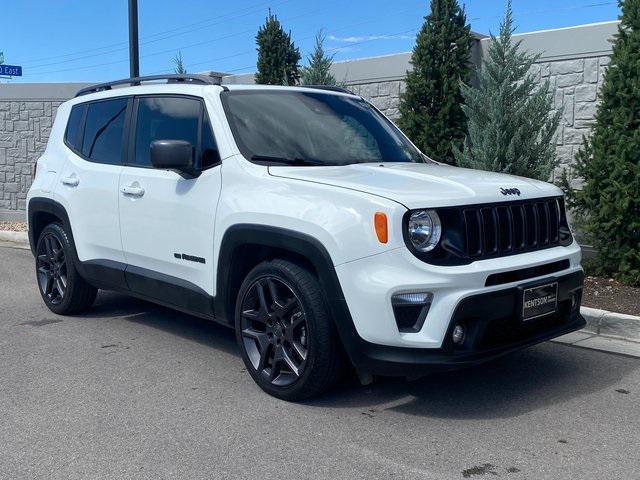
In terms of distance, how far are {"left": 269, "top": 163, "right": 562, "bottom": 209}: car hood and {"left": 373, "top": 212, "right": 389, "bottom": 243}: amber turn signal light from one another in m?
0.12

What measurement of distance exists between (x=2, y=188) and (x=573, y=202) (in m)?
11.6

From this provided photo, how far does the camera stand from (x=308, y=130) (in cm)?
516

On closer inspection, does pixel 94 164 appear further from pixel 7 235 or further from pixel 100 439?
pixel 7 235

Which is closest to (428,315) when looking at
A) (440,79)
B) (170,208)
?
(170,208)

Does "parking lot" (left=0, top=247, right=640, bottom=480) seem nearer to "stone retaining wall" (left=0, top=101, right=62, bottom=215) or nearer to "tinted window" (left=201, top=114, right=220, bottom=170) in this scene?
"tinted window" (left=201, top=114, right=220, bottom=170)

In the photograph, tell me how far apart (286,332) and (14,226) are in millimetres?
10875

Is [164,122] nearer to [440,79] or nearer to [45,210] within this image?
[45,210]

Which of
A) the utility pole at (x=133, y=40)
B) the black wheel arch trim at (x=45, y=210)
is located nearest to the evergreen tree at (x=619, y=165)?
Answer: the black wheel arch trim at (x=45, y=210)

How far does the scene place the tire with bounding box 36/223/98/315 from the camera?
21.1 ft

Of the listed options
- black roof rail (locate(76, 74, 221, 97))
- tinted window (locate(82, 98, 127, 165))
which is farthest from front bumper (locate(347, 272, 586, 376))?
tinted window (locate(82, 98, 127, 165))

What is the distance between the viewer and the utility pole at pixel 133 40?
11.8 meters

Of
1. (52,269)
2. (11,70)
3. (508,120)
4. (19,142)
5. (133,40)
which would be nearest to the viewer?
(52,269)

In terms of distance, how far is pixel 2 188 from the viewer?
14953 millimetres

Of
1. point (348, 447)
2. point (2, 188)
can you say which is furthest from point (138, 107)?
point (2, 188)
